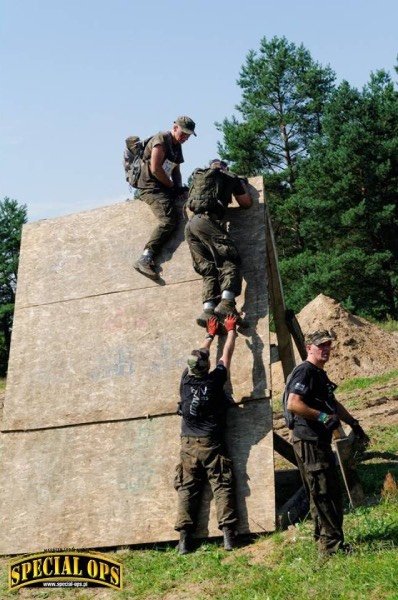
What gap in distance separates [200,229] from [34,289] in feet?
7.78

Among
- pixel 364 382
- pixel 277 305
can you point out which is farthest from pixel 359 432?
pixel 364 382

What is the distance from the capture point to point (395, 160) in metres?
33.8

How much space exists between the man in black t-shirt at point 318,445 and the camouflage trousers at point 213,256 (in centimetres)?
172

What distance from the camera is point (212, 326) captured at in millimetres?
7848

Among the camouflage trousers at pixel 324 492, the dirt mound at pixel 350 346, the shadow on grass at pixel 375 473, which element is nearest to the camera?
the camouflage trousers at pixel 324 492

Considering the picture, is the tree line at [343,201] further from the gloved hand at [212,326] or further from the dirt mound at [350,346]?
the gloved hand at [212,326]

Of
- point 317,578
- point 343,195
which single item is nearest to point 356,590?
point 317,578

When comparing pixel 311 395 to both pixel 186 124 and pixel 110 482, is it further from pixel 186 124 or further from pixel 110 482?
pixel 186 124

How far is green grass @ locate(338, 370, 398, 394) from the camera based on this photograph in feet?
53.7

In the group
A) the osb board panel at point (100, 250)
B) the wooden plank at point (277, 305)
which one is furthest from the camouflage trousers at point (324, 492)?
the wooden plank at point (277, 305)

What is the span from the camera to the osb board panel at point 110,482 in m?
7.35

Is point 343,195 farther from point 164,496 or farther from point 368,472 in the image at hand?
point 164,496

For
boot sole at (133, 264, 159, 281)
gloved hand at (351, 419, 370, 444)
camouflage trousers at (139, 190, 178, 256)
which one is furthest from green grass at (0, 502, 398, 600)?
camouflage trousers at (139, 190, 178, 256)

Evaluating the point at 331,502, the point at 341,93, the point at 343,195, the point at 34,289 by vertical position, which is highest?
the point at 341,93
